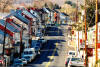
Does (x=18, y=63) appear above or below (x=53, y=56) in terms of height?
below

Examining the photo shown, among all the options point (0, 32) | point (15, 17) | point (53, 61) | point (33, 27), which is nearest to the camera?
point (53, 61)

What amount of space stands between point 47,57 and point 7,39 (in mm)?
6709

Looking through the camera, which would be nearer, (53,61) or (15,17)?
(53,61)

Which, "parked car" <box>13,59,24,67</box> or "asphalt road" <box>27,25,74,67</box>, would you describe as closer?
"parked car" <box>13,59,24,67</box>

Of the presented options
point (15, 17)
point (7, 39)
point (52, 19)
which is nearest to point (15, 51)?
point (7, 39)

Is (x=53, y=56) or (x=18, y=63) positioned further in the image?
(x=53, y=56)

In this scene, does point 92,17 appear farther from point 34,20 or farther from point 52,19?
point 52,19

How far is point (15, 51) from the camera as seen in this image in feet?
231

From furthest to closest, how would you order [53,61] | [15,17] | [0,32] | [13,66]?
[15,17]
[0,32]
[53,61]
[13,66]

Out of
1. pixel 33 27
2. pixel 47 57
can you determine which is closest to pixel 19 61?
pixel 47 57

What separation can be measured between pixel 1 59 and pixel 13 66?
2484 millimetres

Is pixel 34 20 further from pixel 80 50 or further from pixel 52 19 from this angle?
pixel 52 19

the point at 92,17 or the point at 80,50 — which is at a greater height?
the point at 92,17

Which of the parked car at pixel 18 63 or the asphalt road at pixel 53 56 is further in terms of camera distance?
the asphalt road at pixel 53 56
